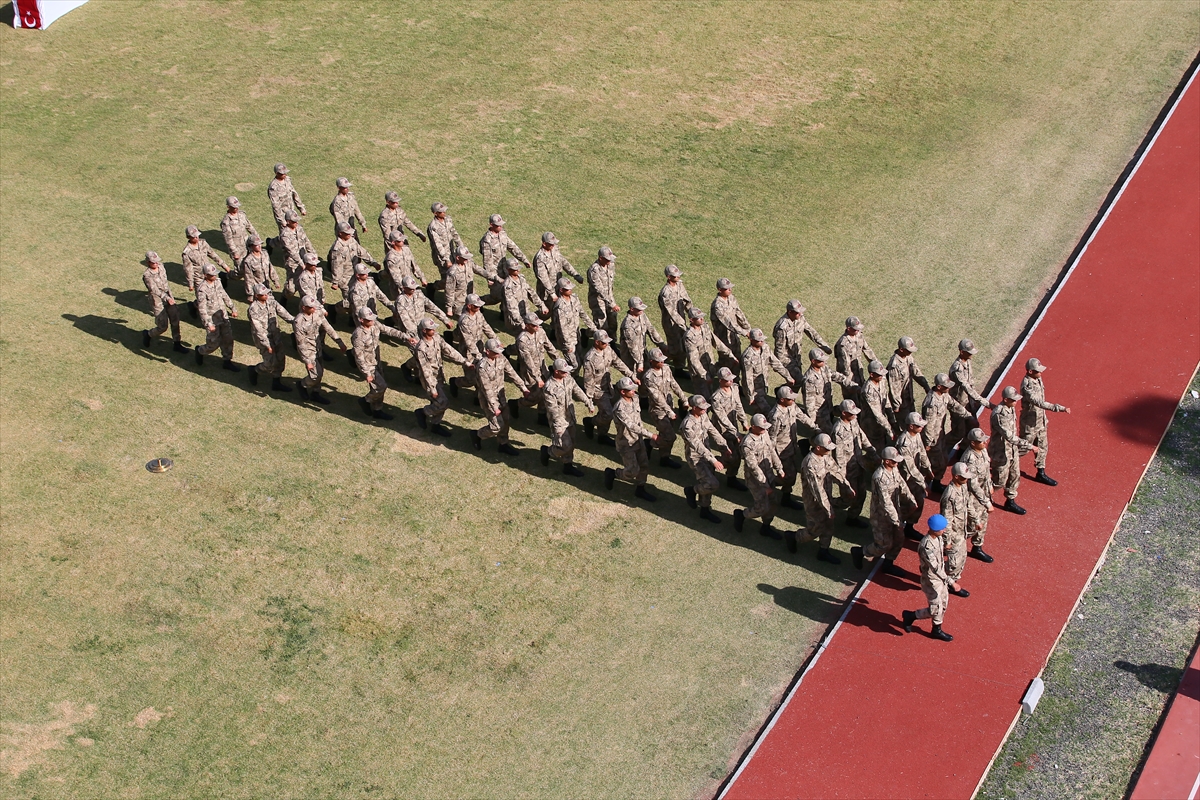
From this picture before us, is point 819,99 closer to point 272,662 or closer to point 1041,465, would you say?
point 1041,465

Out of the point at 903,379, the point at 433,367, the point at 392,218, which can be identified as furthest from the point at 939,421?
the point at 392,218

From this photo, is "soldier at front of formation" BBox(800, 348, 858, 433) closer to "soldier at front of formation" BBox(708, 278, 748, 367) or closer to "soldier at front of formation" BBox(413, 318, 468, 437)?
"soldier at front of formation" BBox(708, 278, 748, 367)

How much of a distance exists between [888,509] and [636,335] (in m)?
4.22

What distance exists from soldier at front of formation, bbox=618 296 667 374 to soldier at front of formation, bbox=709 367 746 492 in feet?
4.53

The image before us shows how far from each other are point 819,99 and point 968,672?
13398 mm

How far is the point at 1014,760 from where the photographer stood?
39.0ft

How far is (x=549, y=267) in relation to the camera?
17.4 m

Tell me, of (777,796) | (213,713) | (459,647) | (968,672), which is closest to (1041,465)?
(968,672)

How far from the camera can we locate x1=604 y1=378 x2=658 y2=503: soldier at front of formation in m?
14.6

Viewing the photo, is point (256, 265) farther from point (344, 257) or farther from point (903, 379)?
point (903, 379)

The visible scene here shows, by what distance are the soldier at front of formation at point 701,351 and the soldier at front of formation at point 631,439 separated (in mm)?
1350

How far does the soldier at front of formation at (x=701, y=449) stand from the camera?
14.3 metres

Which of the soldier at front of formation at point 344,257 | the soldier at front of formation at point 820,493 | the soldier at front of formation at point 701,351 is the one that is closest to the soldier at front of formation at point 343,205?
the soldier at front of formation at point 344,257

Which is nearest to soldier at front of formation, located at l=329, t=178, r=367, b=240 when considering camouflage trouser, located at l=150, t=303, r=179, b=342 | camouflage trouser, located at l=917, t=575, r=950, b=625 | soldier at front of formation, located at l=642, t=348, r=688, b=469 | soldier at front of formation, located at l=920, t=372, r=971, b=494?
camouflage trouser, located at l=150, t=303, r=179, b=342
